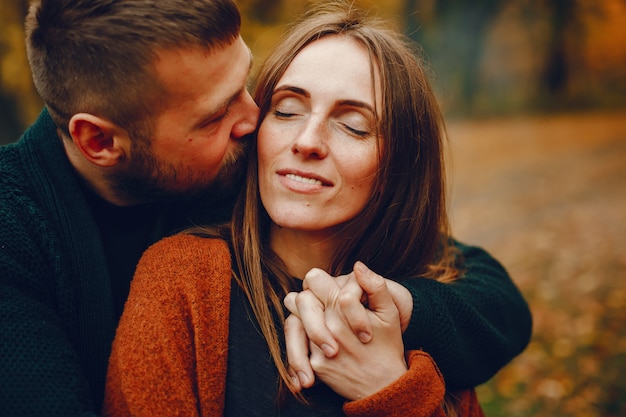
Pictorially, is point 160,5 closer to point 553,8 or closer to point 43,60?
point 43,60

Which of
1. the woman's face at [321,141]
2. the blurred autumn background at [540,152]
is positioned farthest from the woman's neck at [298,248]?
the blurred autumn background at [540,152]

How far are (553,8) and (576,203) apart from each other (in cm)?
318

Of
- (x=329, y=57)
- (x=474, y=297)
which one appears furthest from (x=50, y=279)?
(x=474, y=297)

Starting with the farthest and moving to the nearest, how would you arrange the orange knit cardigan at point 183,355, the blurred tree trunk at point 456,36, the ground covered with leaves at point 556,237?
the blurred tree trunk at point 456,36
the ground covered with leaves at point 556,237
the orange knit cardigan at point 183,355

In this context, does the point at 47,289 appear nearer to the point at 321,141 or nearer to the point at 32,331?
the point at 32,331

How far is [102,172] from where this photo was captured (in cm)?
235

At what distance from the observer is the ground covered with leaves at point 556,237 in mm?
5023

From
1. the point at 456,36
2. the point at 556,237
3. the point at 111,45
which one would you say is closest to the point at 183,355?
the point at 111,45

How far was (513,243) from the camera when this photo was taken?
25.5 ft

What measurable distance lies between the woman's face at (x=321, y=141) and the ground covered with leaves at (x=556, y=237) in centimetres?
102

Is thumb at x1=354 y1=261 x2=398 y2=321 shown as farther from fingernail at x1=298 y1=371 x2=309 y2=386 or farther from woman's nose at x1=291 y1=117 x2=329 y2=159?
woman's nose at x1=291 y1=117 x2=329 y2=159

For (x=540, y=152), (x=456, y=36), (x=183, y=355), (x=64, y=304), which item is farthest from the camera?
(x=456, y=36)

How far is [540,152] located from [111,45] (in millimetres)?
8702

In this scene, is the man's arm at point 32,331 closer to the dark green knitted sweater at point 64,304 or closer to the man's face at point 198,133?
the dark green knitted sweater at point 64,304
